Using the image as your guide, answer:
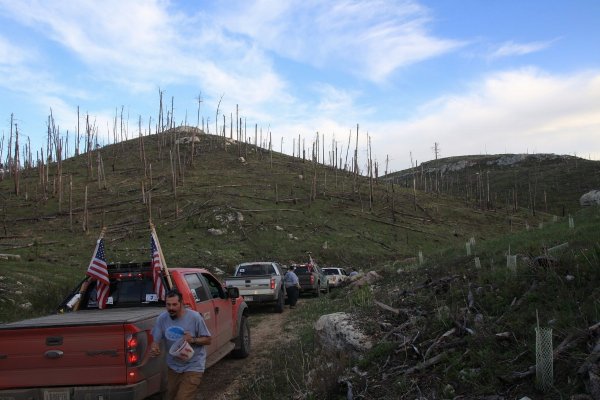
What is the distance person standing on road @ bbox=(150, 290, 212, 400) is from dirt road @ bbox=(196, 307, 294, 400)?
1862 mm

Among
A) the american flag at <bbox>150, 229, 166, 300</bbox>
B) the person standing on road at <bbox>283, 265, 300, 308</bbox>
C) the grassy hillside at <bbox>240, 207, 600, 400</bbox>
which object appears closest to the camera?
the grassy hillside at <bbox>240, 207, 600, 400</bbox>

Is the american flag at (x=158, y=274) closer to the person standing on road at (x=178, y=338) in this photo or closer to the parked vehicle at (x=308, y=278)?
the person standing on road at (x=178, y=338)

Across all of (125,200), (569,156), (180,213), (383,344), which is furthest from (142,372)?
(569,156)

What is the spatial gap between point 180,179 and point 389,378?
4882 centimetres

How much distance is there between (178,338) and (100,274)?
2.47 m

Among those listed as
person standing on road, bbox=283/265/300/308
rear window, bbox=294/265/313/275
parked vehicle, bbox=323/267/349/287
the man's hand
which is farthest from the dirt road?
parked vehicle, bbox=323/267/349/287

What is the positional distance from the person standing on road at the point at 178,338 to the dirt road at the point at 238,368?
6.11 ft

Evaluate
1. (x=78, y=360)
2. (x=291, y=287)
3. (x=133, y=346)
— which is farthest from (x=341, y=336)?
(x=291, y=287)

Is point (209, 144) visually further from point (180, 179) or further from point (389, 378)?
point (389, 378)

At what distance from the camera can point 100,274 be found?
7.04 metres

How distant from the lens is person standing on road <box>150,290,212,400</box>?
16.8 ft

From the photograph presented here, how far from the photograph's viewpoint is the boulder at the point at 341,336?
21.5ft

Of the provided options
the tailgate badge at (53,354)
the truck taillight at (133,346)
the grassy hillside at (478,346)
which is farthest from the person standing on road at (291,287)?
the tailgate badge at (53,354)

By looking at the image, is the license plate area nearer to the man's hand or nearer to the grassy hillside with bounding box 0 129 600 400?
the man's hand
